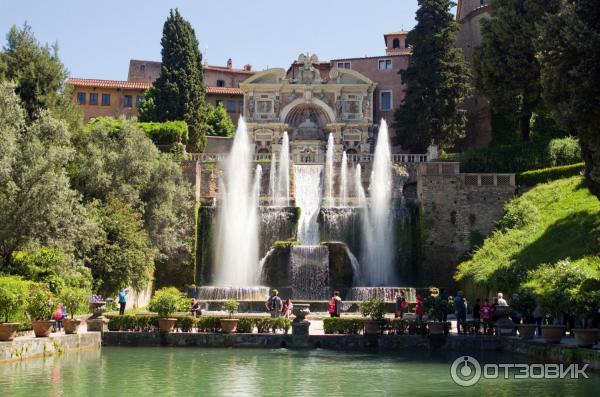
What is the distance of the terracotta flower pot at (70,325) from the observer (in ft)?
74.7

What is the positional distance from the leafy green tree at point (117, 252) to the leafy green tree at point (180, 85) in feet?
64.2

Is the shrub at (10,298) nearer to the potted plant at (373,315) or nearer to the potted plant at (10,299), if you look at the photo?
the potted plant at (10,299)

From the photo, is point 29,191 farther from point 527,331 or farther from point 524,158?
point 524,158

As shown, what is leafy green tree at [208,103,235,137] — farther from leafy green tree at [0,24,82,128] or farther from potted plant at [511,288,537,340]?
potted plant at [511,288,537,340]

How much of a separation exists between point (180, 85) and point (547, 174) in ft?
79.8

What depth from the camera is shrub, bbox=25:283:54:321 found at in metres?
22.6

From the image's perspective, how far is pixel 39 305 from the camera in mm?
22766

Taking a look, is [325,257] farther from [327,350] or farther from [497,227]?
[327,350]

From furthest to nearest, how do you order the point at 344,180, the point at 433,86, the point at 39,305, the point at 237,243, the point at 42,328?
the point at 433,86, the point at 344,180, the point at 237,243, the point at 39,305, the point at 42,328

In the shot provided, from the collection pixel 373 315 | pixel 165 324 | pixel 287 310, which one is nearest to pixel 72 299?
pixel 165 324

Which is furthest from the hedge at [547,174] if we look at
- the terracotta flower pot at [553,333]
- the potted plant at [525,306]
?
the terracotta flower pot at [553,333]

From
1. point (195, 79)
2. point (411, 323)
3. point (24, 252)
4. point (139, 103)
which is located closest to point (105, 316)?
point (24, 252)

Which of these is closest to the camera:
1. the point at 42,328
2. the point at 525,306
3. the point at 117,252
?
the point at 42,328

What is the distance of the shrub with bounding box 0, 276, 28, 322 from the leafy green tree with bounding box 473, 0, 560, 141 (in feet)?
82.8
